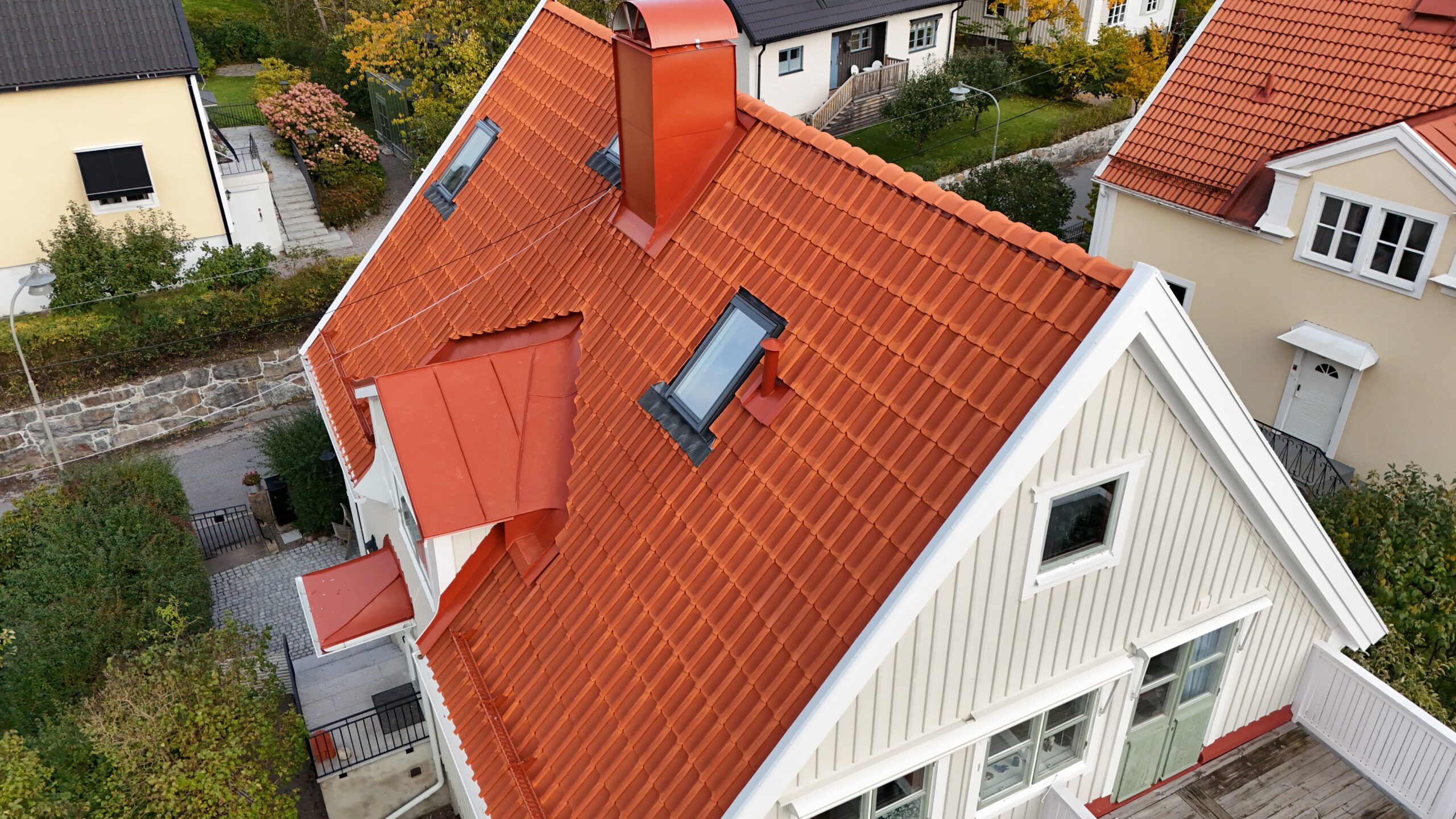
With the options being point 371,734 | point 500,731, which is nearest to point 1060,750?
point 500,731

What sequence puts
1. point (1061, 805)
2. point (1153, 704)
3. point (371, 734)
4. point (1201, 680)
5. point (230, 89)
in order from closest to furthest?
point (1061, 805) → point (1153, 704) → point (1201, 680) → point (371, 734) → point (230, 89)

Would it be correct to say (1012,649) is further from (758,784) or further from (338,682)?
(338,682)

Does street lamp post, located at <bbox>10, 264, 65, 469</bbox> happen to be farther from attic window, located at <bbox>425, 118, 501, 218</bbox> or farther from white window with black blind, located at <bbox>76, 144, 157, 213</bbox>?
attic window, located at <bbox>425, 118, 501, 218</bbox>

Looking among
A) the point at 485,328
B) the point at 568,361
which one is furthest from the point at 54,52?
the point at 568,361

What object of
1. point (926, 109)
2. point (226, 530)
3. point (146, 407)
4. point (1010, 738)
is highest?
point (926, 109)

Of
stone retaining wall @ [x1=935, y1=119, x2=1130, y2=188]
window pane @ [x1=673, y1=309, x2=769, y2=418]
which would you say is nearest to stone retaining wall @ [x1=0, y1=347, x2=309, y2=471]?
window pane @ [x1=673, y1=309, x2=769, y2=418]

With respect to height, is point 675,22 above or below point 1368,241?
above

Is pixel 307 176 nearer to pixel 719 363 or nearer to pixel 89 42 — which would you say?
pixel 89 42
